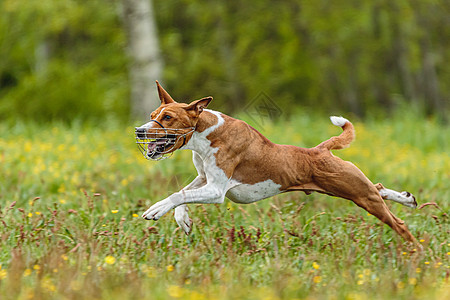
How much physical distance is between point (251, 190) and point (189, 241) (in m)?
0.78

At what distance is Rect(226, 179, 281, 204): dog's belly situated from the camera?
4.74 metres

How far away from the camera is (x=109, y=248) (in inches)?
191

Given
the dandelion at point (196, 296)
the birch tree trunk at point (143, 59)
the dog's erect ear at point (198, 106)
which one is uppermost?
the birch tree trunk at point (143, 59)

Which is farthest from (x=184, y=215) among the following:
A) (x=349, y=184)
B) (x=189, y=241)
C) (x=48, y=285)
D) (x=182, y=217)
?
(x=48, y=285)

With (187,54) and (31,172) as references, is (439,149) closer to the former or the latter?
(31,172)

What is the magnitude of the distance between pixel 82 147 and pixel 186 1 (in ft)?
26.3

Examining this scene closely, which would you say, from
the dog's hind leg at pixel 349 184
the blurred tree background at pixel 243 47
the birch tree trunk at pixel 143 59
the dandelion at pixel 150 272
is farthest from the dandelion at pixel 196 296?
the blurred tree background at pixel 243 47

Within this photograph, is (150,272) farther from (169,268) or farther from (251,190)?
(251,190)

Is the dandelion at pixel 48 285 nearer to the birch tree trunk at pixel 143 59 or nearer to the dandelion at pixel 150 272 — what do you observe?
the dandelion at pixel 150 272

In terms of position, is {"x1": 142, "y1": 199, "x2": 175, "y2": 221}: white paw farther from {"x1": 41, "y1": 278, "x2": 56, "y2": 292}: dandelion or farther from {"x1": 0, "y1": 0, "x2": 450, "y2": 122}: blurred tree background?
{"x1": 0, "y1": 0, "x2": 450, "y2": 122}: blurred tree background

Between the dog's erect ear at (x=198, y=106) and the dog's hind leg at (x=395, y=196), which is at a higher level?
the dog's erect ear at (x=198, y=106)

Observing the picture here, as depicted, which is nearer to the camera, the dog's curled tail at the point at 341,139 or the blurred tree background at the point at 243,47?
the dog's curled tail at the point at 341,139

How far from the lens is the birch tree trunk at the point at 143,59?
35.4ft

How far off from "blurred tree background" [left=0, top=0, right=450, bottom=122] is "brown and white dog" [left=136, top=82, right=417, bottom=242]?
9.46 m
